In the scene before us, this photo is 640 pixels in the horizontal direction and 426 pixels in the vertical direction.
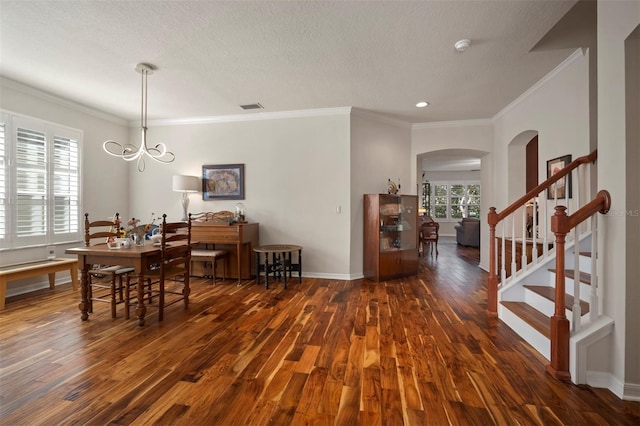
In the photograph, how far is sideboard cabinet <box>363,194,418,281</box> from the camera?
4.81 metres

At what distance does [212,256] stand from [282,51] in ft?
10.2

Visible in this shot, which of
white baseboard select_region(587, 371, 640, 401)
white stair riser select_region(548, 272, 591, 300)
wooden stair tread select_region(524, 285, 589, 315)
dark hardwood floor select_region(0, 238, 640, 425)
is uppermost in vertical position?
white stair riser select_region(548, 272, 591, 300)

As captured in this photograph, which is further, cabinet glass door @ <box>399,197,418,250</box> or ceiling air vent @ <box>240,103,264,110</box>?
cabinet glass door @ <box>399,197,418,250</box>

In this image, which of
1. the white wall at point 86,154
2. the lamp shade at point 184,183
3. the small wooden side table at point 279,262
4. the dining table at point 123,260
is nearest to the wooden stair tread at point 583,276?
the small wooden side table at point 279,262

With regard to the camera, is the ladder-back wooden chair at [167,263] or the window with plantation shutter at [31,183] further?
the window with plantation shutter at [31,183]

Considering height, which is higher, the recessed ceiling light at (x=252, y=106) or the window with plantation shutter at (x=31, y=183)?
the recessed ceiling light at (x=252, y=106)

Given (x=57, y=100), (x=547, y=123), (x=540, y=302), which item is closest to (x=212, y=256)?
(x=57, y=100)

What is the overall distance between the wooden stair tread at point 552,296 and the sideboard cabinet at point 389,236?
2113 mm

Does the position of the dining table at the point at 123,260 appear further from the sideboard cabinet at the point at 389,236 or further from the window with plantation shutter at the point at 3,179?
the sideboard cabinet at the point at 389,236

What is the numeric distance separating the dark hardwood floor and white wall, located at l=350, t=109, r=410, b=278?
1.65m

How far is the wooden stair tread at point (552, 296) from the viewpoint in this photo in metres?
2.35

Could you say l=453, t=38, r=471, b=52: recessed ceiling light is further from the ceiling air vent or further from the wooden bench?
the wooden bench

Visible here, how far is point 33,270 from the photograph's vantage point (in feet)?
11.9

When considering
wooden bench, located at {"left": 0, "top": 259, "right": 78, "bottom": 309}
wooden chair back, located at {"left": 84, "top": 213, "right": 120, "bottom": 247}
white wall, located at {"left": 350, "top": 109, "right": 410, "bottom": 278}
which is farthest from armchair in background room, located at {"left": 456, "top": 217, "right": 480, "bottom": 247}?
wooden bench, located at {"left": 0, "top": 259, "right": 78, "bottom": 309}
